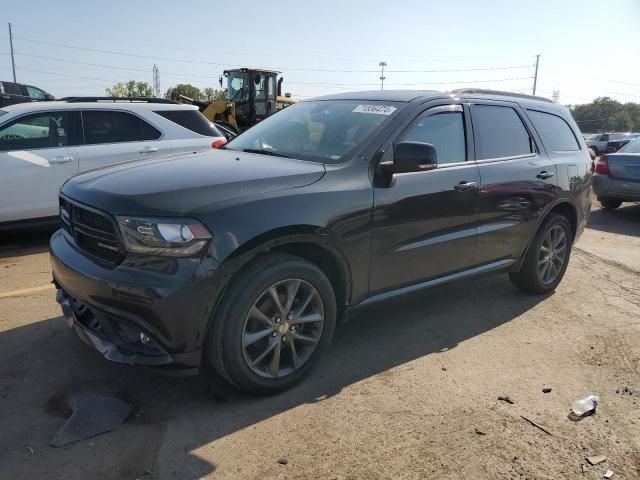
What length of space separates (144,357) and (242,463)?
0.74 metres

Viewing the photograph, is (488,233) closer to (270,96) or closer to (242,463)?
(242,463)

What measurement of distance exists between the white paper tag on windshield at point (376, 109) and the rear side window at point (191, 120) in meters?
3.98

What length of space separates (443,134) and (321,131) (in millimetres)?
930

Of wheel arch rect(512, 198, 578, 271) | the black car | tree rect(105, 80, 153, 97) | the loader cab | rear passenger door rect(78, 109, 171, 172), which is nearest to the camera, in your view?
wheel arch rect(512, 198, 578, 271)

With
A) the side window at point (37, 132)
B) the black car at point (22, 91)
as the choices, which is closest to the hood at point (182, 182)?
the side window at point (37, 132)

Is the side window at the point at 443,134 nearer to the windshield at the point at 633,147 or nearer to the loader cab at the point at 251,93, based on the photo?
the windshield at the point at 633,147

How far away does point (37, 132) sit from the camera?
6297mm

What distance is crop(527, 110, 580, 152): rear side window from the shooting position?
4984 millimetres

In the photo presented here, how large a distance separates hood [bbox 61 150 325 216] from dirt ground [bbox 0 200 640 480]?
1138 mm

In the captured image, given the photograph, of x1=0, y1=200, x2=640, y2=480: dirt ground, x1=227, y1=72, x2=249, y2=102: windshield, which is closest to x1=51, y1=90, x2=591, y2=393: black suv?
x1=0, y1=200, x2=640, y2=480: dirt ground

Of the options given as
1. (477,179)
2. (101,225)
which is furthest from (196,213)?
(477,179)

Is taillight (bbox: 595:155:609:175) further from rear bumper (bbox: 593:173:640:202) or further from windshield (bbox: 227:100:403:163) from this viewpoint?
windshield (bbox: 227:100:403:163)

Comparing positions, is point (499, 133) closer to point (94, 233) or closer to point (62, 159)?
point (94, 233)

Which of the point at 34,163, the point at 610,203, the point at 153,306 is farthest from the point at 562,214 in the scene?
the point at 610,203
